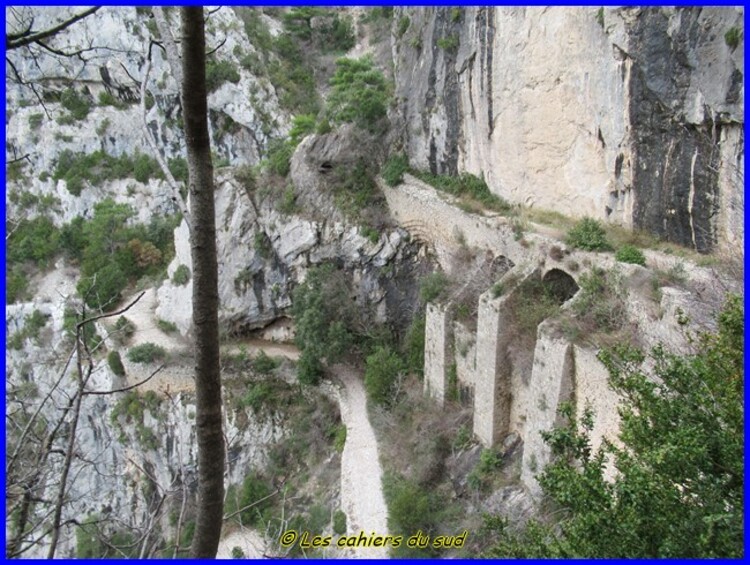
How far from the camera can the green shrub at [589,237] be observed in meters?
10.3

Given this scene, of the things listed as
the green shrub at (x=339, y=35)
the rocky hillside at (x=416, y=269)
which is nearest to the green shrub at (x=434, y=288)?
the rocky hillside at (x=416, y=269)

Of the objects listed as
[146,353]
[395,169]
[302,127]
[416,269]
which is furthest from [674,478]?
[302,127]

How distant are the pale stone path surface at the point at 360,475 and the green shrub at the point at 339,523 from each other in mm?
102

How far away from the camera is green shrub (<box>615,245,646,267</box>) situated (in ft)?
31.3

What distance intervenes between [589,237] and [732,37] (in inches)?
152

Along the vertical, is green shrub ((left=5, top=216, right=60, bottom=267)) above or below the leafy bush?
below

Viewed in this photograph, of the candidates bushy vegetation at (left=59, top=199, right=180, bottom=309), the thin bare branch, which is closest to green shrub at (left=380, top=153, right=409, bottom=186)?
bushy vegetation at (left=59, top=199, right=180, bottom=309)

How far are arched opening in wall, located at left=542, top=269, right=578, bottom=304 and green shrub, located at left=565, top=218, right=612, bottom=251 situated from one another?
739 mm

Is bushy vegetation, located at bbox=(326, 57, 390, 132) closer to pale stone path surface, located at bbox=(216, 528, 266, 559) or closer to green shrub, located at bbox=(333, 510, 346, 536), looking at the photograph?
green shrub, located at bbox=(333, 510, 346, 536)

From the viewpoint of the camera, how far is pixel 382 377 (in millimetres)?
14078

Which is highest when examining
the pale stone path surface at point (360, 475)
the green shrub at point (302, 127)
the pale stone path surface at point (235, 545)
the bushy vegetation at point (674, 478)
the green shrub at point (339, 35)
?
the green shrub at point (339, 35)

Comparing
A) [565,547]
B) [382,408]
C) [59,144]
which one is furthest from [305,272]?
[59,144]

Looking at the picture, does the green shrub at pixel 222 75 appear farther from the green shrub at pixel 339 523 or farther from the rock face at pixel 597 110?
the green shrub at pixel 339 523

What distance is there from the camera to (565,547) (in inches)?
167
